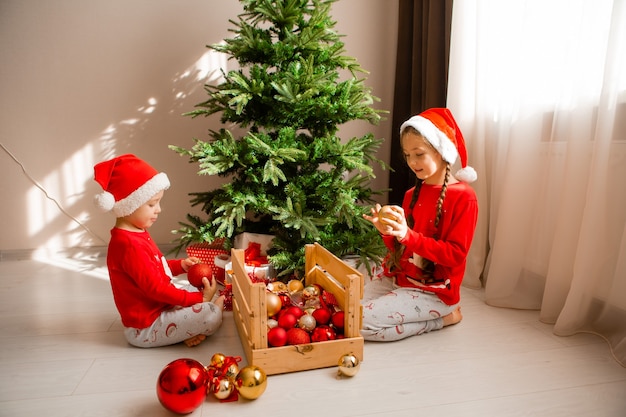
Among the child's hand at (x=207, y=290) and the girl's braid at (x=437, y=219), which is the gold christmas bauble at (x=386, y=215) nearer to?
the girl's braid at (x=437, y=219)

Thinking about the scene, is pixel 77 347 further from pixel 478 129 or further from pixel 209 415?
pixel 478 129

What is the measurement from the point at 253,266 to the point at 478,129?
4.22 ft

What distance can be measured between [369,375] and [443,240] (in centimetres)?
58

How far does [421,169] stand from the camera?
1.50 m

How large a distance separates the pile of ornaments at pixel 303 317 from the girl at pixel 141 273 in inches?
9.4

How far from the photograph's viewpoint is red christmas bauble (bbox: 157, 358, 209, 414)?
999 mm

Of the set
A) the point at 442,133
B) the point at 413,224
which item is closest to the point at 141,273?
the point at 413,224

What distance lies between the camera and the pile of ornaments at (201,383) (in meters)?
1.00

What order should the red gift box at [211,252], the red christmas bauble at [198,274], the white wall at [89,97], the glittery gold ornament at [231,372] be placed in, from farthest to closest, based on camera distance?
1. the white wall at [89,97]
2. the red gift box at [211,252]
3. the red christmas bauble at [198,274]
4. the glittery gold ornament at [231,372]

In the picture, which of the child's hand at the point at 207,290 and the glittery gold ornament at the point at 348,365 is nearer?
the glittery gold ornament at the point at 348,365

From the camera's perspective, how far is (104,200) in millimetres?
1262

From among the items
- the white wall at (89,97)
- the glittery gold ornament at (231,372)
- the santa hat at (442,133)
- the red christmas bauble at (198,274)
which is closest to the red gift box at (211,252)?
the red christmas bauble at (198,274)

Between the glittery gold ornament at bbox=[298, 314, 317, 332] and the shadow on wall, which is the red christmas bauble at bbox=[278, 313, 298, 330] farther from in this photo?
the shadow on wall

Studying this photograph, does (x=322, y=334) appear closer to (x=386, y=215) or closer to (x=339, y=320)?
(x=339, y=320)
